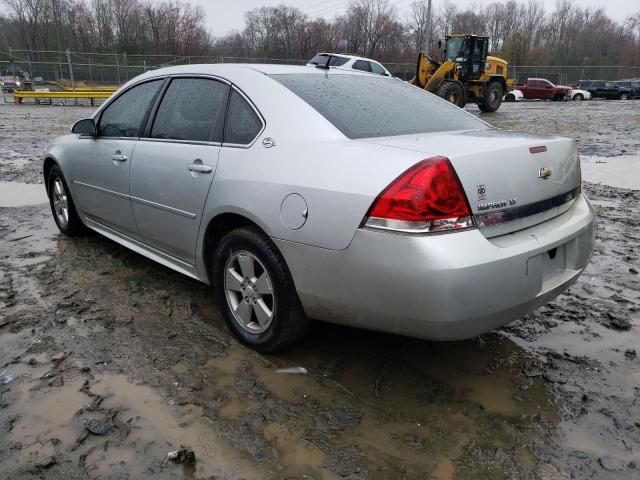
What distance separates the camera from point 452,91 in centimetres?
1992

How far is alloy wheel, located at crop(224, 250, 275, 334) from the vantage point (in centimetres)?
281

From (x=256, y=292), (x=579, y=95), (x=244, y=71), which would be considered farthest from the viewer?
(x=579, y=95)

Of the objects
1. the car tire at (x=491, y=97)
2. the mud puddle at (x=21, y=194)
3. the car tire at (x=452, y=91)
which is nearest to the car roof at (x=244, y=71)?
the mud puddle at (x=21, y=194)

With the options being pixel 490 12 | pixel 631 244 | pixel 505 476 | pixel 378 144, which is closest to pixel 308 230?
pixel 378 144

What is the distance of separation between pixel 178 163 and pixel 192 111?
37 centimetres

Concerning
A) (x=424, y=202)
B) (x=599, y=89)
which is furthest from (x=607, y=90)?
(x=424, y=202)

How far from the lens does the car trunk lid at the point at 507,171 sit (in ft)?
7.52

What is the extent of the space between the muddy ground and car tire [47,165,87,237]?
1067mm

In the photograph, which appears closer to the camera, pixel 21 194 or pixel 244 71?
pixel 244 71

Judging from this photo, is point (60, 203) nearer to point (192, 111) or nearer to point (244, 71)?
point (192, 111)

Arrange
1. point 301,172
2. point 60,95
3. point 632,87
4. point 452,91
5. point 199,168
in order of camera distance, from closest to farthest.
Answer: point 301,172
point 199,168
point 452,91
point 60,95
point 632,87

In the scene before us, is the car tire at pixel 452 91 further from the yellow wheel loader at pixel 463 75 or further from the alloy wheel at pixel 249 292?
the alloy wheel at pixel 249 292

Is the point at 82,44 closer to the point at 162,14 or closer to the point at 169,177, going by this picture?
the point at 162,14

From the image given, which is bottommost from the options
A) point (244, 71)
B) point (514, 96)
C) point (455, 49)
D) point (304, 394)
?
point (304, 394)
